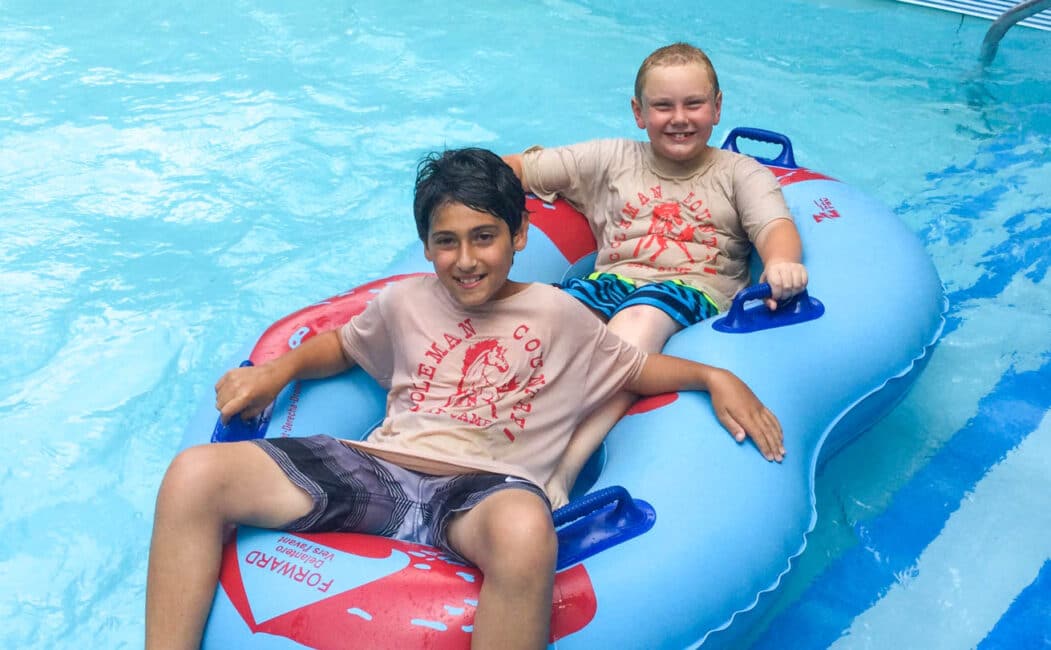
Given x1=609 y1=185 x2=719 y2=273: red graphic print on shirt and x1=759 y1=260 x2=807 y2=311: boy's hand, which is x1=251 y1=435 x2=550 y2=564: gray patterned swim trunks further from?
x1=609 y1=185 x2=719 y2=273: red graphic print on shirt

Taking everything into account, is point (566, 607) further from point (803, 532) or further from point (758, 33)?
point (758, 33)

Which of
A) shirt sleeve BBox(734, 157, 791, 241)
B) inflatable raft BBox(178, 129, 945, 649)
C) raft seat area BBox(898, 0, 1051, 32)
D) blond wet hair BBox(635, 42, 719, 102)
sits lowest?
inflatable raft BBox(178, 129, 945, 649)

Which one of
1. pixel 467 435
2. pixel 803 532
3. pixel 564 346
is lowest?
pixel 803 532

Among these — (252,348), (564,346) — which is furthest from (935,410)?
(252,348)

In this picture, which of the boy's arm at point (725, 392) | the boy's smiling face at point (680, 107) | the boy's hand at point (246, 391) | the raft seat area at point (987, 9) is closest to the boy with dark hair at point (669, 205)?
the boy's smiling face at point (680, 107)

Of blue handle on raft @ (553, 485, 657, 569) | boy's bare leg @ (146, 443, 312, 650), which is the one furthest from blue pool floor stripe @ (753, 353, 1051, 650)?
boy's bare leg @ (146, 443, 312, 650)

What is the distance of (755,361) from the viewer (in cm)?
188

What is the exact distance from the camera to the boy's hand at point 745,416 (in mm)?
1713

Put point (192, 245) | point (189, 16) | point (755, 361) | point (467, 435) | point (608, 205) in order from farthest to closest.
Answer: point (189, 16) < point (192, 245) < point (608, 205) < point (755, 361) < point (467, 435)

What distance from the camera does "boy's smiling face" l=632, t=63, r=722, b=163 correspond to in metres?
2.20

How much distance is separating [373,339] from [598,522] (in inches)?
21.7

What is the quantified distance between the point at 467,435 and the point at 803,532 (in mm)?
605

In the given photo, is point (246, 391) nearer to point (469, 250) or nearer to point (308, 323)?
point (308, 323)

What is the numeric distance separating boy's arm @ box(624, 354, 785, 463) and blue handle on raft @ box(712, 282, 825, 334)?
0.17 m
